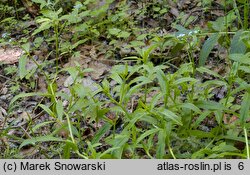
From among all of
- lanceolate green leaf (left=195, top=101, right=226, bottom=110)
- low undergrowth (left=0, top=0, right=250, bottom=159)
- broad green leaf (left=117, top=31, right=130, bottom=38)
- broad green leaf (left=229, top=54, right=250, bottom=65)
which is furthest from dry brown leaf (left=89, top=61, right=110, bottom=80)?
broad green leaf (left=229, top=54, right=250, bottom=65)

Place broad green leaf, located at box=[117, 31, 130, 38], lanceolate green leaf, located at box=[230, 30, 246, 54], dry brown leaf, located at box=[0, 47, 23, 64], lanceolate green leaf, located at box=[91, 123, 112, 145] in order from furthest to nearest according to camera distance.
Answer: dry brown leaf, located at box=[0, 47, 23, 64]
broad green leaf, located at box=[117, 31, 130, 38]
lanceolate green leaf, located at box=[230, 30, 246, 54]
lanceolate green leaf, located at box=[91, 123, 112, 145]

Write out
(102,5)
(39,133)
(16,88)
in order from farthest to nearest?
(102,5), (16,88), (39,133)

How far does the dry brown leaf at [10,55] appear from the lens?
3.97m

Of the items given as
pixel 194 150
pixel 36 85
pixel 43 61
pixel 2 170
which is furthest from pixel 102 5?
pixel 2 170

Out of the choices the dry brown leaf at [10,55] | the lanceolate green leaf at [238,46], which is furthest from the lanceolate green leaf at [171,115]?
the dry brown leaf at [10,55]

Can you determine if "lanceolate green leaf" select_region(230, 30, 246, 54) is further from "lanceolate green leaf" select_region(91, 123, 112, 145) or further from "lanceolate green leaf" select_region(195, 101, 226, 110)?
"lanceolate green leaf" select_region(91, 123, 112, 145)

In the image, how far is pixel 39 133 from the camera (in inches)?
121

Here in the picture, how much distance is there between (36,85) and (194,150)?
155 cm

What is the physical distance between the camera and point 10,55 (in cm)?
405

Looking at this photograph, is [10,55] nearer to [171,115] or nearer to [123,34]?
[123,34]

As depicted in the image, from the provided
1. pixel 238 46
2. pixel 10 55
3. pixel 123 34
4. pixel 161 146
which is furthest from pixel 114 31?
pixel 161 146

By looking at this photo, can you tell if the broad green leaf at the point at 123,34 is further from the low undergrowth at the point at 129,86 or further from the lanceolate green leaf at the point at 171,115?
the lanceolate green leaf at the point at 171,115

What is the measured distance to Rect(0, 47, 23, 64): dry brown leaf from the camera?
13.0ft

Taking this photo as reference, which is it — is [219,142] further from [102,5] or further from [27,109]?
[102,5]
